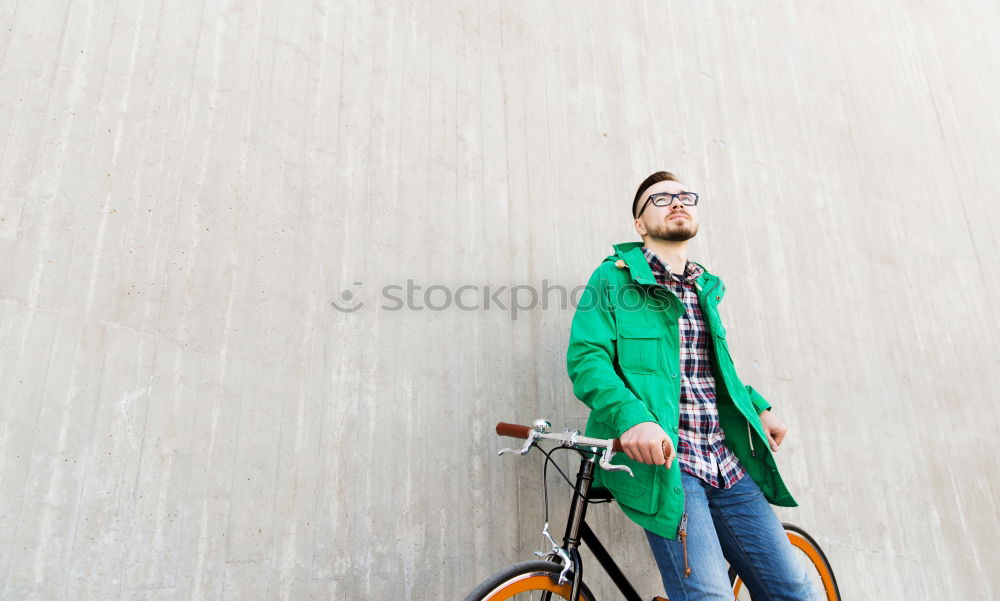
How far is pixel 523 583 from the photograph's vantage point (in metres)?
1.39

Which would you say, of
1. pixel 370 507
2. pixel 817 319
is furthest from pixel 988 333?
pixel 370 507

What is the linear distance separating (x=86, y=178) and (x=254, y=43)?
2.36 feet

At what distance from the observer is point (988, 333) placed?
3.53 meters

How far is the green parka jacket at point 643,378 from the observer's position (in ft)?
4.68

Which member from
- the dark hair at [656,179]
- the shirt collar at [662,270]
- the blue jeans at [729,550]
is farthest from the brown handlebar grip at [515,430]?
the dark hair at [656,179]

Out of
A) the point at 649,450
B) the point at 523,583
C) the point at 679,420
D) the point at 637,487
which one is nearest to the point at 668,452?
the point at 649,450

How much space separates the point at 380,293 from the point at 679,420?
1016 millimetres

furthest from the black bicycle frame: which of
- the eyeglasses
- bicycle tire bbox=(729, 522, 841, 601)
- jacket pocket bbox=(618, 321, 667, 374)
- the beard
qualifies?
bicycle tire bbox=(729, 522, 841, 601)

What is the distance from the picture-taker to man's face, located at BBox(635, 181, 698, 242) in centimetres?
183

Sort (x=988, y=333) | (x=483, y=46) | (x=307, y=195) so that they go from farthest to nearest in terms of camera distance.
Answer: (x=988, y=333) → (x=483, y=46) → (x=307, y=195)

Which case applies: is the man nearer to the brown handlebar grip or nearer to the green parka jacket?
the green parka jacket

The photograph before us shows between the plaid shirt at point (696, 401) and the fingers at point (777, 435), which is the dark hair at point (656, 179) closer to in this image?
the plaid shirt at point (696, 401)

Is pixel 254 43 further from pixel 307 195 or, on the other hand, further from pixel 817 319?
pixel 817 319

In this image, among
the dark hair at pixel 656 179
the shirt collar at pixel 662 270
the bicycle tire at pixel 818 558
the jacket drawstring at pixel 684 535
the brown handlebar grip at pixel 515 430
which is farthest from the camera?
the bicycle tire at pixel 818 558
